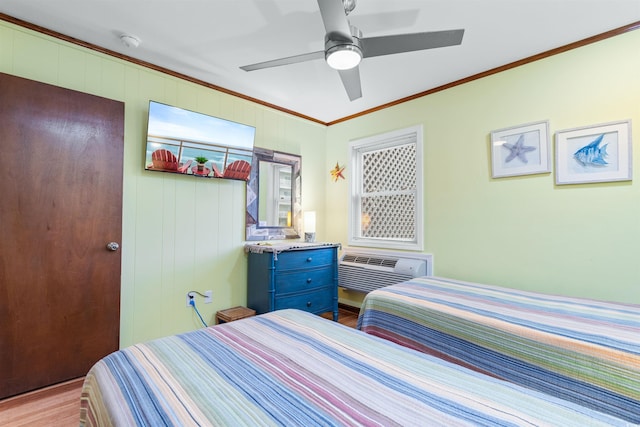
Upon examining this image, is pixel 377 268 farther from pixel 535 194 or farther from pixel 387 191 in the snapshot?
pixel 535 194

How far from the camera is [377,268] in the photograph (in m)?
3.16

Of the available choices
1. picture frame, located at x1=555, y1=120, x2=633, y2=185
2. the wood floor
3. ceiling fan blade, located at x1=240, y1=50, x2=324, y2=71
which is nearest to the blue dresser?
the wood floor

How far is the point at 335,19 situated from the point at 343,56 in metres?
0.19

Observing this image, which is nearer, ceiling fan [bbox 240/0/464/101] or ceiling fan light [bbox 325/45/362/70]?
ceiling fan [bbox 240/0/464/101]

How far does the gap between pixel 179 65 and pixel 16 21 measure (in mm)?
980

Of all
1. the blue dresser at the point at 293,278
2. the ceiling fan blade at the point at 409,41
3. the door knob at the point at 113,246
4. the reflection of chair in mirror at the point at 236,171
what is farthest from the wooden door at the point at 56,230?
the ceiling fan blade at the point at 409,41

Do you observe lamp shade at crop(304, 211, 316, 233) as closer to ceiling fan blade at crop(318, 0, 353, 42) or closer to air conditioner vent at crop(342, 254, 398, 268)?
air conditioner vent at crop(342, 254, 398, 268)

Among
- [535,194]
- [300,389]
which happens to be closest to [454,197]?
[535,194]

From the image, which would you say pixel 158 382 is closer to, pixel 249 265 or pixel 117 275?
pixel 117 275

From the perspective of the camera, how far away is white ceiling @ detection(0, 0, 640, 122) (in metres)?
1.82

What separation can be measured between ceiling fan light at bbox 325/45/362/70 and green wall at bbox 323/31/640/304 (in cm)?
160

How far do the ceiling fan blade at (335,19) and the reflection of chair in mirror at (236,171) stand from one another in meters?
1.69

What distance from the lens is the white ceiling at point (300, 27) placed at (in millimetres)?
1818

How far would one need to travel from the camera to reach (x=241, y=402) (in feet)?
2.50
